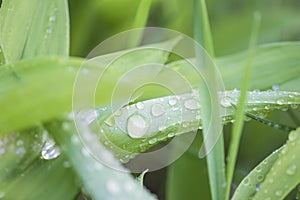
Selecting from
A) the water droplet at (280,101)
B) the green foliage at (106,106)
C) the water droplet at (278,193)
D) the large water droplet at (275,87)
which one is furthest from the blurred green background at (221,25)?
the water droplet at (278,193)

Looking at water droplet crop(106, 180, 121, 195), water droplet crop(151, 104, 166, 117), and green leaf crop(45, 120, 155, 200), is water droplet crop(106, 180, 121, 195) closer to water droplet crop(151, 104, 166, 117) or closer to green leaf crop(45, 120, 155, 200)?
green leaf crop(45, 120, 155, 200)

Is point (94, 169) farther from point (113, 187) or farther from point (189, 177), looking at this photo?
point (189, 177)

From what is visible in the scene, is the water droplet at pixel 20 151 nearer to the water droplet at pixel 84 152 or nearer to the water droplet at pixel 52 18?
the water droplet at pixel 84 152

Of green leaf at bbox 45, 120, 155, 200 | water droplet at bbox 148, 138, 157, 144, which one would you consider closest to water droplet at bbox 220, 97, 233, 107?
water droplet at bbox 148, 138, 157, 144

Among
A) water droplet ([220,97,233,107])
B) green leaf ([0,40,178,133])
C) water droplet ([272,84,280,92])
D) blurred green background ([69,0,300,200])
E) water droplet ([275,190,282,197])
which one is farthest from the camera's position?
blurred green background ([69,0,300,200])

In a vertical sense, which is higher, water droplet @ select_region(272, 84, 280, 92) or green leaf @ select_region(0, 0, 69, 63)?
green leaf @ select_region(0, 0, 69, 63)
